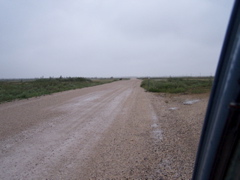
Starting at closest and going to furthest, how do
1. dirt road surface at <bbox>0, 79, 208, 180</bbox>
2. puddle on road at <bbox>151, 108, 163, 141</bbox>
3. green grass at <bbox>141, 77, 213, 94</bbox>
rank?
dirt road surface at <bbox>0, 79, 208, 180</bbox>
puddle on road at <bbox>151, 108, 163, 141</bbox>
green grass at <bbox>141, 77, 213, 94</bbox>

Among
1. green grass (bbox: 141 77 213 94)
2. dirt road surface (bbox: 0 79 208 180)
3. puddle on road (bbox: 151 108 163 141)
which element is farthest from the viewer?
green grass (bbox: 141 77 213 94)

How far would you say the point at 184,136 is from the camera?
18.0ft

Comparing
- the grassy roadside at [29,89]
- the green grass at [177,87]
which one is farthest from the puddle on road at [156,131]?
the green grass at [177,87]

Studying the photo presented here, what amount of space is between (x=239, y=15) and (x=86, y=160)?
156 inches

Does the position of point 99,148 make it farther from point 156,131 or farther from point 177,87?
point 177,87

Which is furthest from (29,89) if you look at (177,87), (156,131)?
(156,131)

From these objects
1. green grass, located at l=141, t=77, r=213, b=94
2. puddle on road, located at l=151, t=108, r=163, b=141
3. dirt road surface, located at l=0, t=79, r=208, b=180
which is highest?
green grass, located at l=141, t=77, r=213, b=94

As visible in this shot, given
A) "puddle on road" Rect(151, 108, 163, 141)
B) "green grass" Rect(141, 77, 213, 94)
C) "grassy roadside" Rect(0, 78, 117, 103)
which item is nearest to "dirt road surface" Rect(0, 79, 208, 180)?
"puddle on road" Rect(151, 108, 163, 141)

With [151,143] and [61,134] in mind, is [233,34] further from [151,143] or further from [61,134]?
[61,134]

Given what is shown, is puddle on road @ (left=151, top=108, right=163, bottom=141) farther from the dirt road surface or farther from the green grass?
the green grass

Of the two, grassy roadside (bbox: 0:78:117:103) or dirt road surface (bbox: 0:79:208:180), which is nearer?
dirt road surface (bbox: 0:79:208:180)

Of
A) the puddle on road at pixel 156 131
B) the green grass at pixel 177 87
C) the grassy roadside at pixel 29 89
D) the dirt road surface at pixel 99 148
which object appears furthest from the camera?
the green grass at pixel 177 87

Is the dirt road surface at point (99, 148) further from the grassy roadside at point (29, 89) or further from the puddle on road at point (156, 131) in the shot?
the grassy roadside at point (29, 89)

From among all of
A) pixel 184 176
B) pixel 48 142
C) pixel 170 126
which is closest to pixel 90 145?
pixel 48 142
